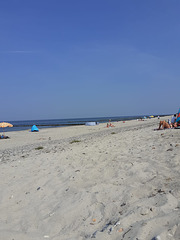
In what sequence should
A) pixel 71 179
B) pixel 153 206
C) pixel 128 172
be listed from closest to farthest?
1. pixel 153 206
2. pixel 128 172
3. pixel 71 179

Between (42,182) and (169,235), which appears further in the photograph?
(42,182)

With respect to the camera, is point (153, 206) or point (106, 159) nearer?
point (153, 206)

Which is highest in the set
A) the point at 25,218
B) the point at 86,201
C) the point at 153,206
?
the point at 153,206

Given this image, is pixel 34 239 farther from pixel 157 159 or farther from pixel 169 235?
pixel 157 159

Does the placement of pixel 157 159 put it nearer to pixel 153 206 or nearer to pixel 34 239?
pixel 153 206

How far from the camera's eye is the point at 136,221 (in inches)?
104

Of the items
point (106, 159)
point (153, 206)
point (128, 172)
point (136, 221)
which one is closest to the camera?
point (136, 221)

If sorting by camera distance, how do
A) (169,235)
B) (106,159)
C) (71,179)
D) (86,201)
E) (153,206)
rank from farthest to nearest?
(106,159), (71,179), (86,201), (153,206), (169,235)

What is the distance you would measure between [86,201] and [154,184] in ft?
4.19

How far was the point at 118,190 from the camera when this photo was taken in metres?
3.72

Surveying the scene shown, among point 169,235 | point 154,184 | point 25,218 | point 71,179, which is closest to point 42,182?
point 71,179

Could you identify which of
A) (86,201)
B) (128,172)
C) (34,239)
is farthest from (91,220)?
(128,172)

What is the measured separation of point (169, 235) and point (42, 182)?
3.48 m

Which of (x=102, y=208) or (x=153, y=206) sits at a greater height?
(x=153, y=206)
